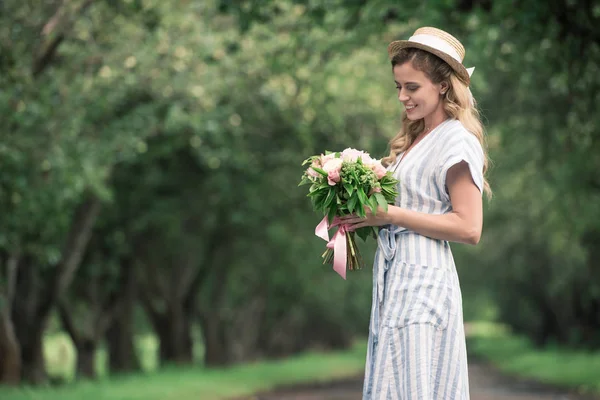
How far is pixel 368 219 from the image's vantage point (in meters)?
4.21

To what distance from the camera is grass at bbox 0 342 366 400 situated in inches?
621

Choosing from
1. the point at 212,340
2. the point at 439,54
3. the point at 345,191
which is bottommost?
the point at 345,191

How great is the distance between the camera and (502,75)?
60.6 ft

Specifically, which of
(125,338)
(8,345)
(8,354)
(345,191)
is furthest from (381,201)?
(125,338)

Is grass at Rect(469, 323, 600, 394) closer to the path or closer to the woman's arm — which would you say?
the path

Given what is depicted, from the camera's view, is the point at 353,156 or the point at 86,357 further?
the point at 86,357

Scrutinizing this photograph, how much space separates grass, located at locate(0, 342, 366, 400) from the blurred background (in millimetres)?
259

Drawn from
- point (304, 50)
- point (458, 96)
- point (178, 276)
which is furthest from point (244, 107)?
point (458, 96)

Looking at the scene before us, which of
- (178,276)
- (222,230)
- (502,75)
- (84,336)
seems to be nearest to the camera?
(502,75)

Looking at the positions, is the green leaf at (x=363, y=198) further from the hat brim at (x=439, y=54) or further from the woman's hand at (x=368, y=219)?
the hat brim at (x=439, y=54)

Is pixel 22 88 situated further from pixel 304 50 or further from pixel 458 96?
pixel 458 96

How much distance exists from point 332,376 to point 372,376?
2869 cm

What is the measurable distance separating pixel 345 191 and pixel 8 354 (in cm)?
1512

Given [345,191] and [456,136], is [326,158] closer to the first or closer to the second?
[345,191]
